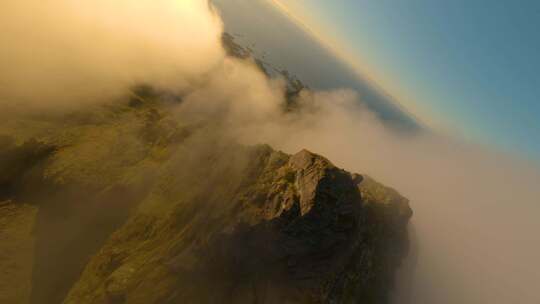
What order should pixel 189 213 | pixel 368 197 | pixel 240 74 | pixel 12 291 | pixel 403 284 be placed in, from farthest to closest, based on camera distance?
pixel 240 74
pixel 403 284
pixel 368 197
pixel 189 213
pixel 12 291

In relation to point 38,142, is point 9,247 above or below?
below

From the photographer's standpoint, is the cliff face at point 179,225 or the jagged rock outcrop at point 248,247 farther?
the cliff face at point 179,225

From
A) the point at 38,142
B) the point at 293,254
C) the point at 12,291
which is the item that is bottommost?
the point at 12,291

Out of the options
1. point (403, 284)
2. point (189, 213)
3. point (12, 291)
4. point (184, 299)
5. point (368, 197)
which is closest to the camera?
point (12, 291)

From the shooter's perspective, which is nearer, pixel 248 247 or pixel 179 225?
pixel 248 247

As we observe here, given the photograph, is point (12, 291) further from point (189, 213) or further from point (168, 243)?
point (189, 213)

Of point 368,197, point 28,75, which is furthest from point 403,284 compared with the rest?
point 28,75

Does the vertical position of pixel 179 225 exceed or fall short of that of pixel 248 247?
it falls short

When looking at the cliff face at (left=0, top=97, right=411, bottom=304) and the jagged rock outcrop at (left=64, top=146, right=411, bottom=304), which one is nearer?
the jagged rock outcrop at (left=64, top=146, right=411, bottom=304)
